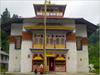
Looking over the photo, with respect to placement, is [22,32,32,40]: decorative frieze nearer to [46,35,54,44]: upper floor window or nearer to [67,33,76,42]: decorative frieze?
[46,35,54,44]: upper floor window

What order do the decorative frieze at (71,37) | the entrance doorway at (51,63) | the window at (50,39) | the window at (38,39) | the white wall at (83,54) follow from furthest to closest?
1. the white wall at (83,54)
2. the decorative frieze at (71,37)
3. the entrance doorway at (51,63)
4. the window at (50,39)
5. the window at (38,39)

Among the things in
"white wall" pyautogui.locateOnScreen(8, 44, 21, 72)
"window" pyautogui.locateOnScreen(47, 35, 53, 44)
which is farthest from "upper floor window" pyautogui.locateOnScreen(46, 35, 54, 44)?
"white wall" pyautogui.locateOnScreen(8, 44, 21, 72)

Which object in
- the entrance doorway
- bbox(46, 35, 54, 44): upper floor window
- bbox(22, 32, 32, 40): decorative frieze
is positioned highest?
bbox(22, 32, 32, 40): decorative frieze

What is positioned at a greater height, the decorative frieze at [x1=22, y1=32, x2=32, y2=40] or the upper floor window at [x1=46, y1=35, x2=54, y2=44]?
the decorative frieze at [x1=22, y1=32, x2=32, y2=40]

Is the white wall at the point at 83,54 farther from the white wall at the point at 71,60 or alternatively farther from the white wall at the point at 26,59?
the white wall at the point at 26,59

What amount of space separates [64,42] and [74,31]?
2.22 meters

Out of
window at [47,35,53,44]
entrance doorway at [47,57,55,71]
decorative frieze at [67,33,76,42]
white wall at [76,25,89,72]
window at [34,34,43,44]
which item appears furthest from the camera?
white wall at [76,25,89,72]

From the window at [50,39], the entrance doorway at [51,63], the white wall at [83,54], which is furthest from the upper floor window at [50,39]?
the white wall at [83,54]

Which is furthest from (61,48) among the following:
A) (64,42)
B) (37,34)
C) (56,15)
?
(56,15)

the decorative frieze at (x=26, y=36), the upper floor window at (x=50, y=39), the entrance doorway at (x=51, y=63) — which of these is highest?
the decorative frieze at (x=26, y=36)

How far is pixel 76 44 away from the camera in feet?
146

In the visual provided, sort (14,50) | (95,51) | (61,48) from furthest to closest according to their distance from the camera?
(95,51) < (14,50) < (61,48)

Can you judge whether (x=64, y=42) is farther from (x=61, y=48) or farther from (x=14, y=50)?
(x=14, y=50)

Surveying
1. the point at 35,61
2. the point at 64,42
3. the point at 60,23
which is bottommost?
the point at 35,61
